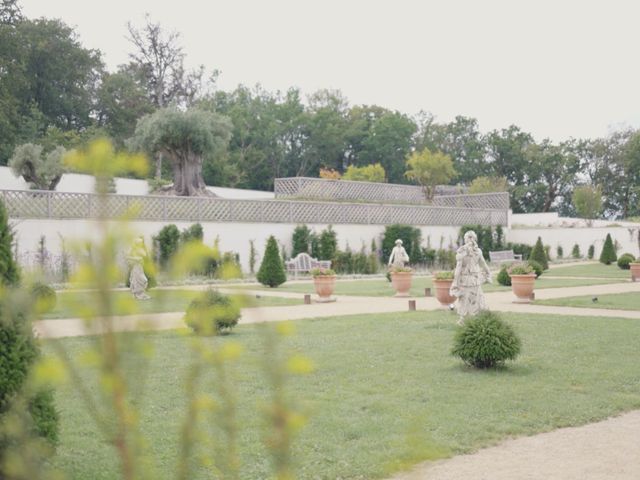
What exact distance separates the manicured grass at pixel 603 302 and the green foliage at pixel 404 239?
17.5 m

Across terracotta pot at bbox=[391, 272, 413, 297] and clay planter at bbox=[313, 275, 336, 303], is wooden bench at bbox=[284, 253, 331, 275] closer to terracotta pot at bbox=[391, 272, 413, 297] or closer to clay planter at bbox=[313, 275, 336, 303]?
terracotta pot at bbox=[391, 272, 413, 297]

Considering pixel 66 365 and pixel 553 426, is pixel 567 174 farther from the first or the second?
pixel 66 365

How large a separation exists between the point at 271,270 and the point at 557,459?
18.4 metres

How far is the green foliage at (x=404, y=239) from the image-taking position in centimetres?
3619

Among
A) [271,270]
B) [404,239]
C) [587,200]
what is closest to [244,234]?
[271,270]

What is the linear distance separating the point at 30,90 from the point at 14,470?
51.6 metres

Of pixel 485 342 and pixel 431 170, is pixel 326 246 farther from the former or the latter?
pixel 485 342

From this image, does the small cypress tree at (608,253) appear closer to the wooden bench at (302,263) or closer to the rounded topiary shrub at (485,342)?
the wooden bench at (302,263)

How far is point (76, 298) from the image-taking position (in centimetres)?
121

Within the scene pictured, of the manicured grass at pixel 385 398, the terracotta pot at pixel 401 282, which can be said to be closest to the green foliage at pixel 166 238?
the terracotta pot at pixel 401 282

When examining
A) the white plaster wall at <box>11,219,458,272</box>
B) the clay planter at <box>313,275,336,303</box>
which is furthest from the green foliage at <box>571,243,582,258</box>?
the clay planter at <box>313,275,336,303</box>

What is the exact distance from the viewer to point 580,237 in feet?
148

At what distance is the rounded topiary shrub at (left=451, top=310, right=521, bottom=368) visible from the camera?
28.3ft

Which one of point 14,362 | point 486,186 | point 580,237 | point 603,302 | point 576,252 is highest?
point 486,186
